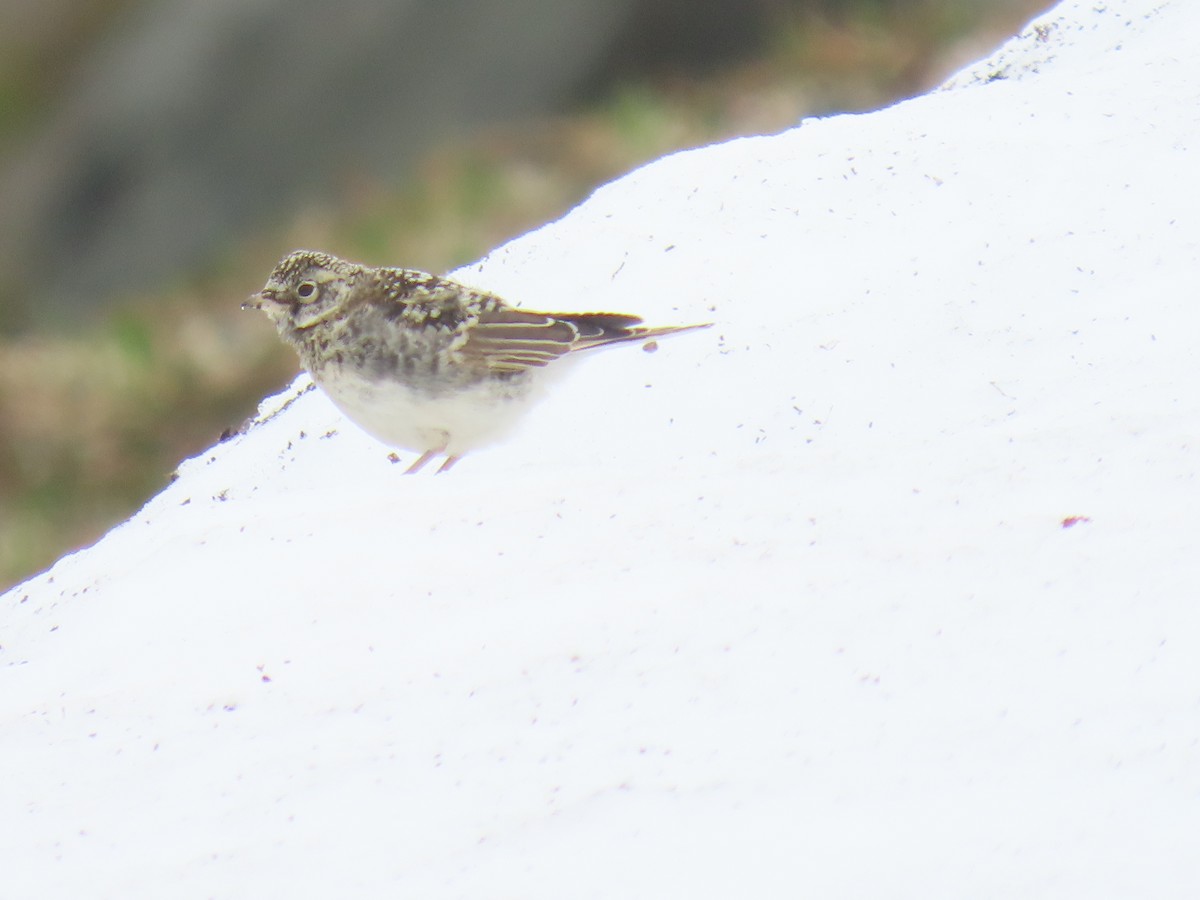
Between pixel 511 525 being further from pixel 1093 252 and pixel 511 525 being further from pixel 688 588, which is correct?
pixel 1093 252

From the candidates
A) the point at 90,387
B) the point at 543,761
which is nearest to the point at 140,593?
the point at 543,761

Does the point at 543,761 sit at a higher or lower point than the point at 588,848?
higher

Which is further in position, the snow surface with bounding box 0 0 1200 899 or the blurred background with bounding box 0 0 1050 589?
the blurred background with bounding box 0 0 1050 589

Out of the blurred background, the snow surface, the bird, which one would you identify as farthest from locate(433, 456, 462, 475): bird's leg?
the blurred background

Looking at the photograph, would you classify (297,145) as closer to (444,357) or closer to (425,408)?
(444,357)

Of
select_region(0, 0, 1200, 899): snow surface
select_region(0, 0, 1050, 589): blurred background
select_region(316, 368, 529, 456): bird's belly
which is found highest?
select_region(0, 0, 1050, 589): blurred background

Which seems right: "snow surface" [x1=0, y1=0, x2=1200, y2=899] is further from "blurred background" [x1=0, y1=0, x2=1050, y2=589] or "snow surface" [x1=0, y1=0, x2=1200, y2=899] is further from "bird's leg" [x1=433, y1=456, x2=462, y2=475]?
"blurred background" [x1=0, y1=0, x2=1050, y2=589]

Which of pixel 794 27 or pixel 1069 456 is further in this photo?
pixel 794 27
